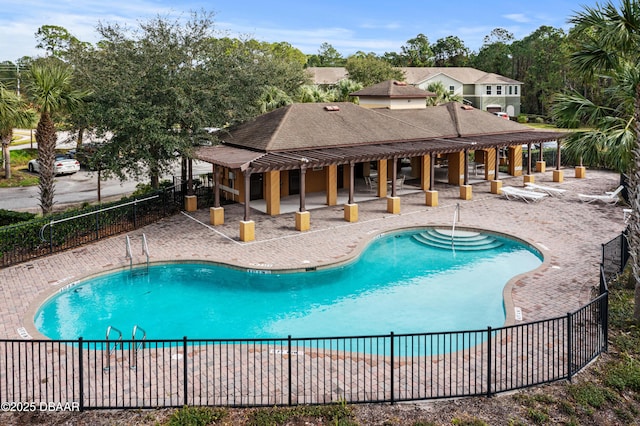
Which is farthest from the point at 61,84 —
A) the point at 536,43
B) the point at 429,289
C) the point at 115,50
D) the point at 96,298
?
the point at 536,43

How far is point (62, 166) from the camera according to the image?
36906 millimetres

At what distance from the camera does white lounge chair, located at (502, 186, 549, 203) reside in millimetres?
26820

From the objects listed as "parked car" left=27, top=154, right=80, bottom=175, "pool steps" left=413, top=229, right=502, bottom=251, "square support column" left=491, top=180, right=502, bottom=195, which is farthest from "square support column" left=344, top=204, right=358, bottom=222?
"parked car" left=27, top=154, right=80, bottom=175

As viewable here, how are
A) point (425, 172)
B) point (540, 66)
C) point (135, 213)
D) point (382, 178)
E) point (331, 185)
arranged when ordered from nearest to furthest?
point (135, 213), point (331, 185), point (382, 178), point (425, 172), point (540, 66)

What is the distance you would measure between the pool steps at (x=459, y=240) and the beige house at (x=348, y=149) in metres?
3.25

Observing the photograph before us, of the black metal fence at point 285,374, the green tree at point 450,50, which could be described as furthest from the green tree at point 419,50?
the black metal fence at point 285,374

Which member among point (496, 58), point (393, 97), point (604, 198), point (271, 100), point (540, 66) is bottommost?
point (604, 198)

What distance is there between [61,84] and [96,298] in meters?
9.45

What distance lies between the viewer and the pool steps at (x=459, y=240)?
20547 millimetres

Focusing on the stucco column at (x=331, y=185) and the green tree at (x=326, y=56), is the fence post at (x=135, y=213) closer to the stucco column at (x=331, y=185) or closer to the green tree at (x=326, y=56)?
the stucco column at (x=331, y=185)

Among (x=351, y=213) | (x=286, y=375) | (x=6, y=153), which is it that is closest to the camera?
(x=286, y=375)

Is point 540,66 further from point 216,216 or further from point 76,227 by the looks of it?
point 76,227

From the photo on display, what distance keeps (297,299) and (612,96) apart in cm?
966

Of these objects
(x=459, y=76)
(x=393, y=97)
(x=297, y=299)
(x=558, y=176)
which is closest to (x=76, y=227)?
(x=297, y=299)
